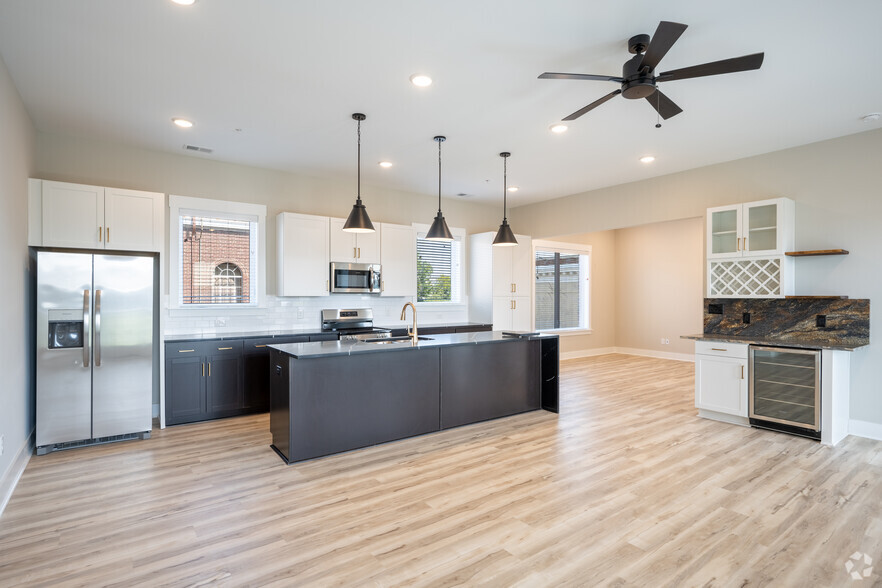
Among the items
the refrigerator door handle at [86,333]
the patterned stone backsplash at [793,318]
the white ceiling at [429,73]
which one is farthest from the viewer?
the patterned stone backsplash at [793,318]

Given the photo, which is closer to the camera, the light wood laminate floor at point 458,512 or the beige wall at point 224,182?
the light wood laminate floor at point 458,512

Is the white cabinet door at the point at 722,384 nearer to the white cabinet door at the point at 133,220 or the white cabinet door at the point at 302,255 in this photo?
the white cabinet door at the point at 302,255

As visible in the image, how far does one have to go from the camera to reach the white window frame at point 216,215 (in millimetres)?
4988

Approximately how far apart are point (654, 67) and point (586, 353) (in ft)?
24.3

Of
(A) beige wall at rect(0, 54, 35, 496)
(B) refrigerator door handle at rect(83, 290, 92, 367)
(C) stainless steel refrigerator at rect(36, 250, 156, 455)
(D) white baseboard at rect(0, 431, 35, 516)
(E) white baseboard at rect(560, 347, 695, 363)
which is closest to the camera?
(D) white baseboard at rect(0, 431, 35, 516)

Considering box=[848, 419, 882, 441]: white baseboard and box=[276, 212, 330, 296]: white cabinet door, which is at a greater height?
box=[276, 212, 330, 296]: white cabinet door

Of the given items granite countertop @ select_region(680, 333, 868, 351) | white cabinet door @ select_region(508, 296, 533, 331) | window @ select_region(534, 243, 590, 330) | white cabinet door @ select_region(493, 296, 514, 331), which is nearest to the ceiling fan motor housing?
granite countertop @ select_region(680, 333, 868, 351)

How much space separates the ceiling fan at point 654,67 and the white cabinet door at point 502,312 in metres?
4.33

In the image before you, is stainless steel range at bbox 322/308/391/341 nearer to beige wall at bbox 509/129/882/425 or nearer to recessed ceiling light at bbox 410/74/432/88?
recessed ceiling light at bbox 410/74/432/88

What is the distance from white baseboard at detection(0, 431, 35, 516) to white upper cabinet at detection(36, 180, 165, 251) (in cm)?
166

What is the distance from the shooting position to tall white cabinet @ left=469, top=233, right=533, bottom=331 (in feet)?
23.3

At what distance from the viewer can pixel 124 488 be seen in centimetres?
308

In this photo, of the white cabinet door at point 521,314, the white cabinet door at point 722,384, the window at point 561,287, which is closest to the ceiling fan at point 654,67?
the white cabinet door at point 722,384

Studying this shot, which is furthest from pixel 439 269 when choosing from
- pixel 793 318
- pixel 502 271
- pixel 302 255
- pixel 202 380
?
pixel 793 318
